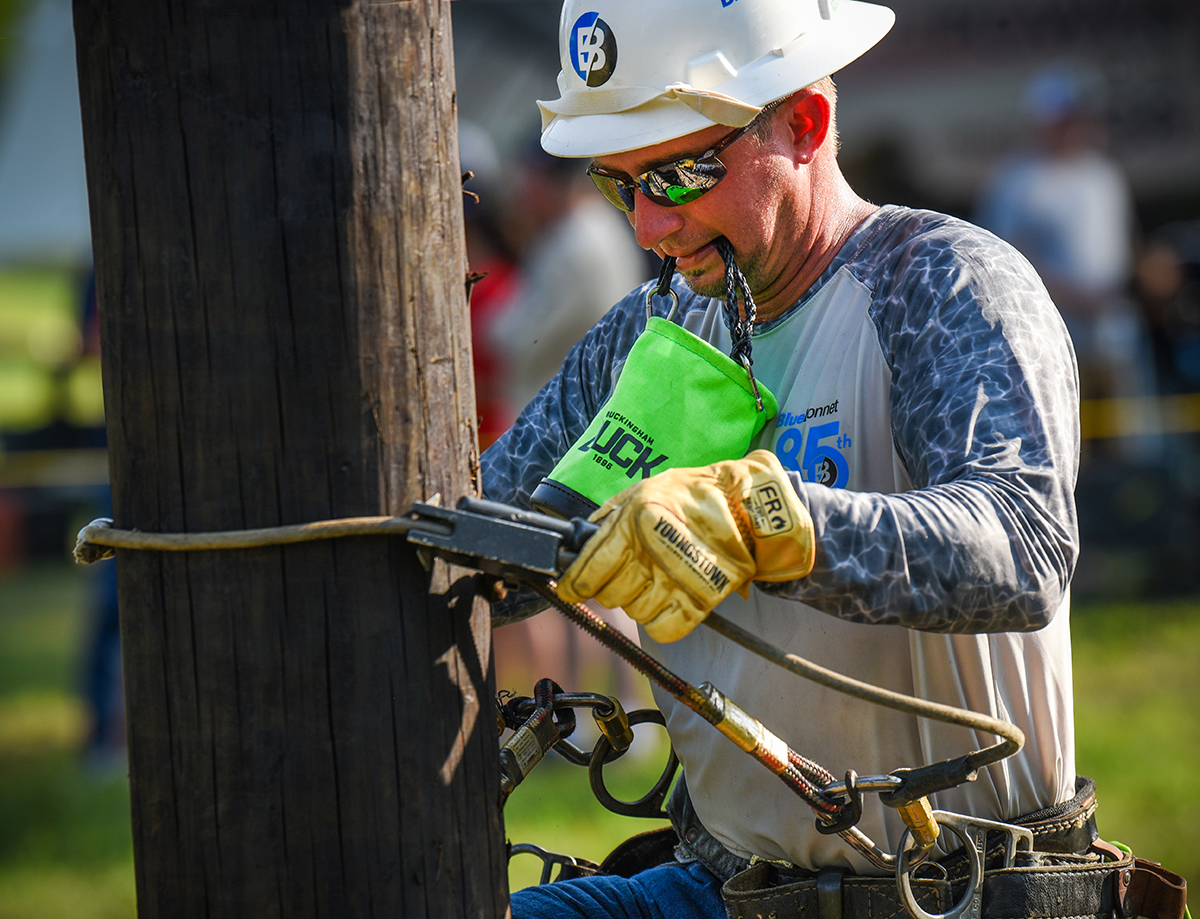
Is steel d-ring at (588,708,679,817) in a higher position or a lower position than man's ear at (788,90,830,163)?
lower

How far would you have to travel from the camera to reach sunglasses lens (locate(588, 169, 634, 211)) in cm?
215

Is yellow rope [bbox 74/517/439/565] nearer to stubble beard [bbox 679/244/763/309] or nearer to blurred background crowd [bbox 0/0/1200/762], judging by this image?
stubble beard [bbox 679/244/763/309]

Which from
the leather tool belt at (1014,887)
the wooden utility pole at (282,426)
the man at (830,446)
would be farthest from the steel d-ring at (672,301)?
Result: the leather tool belt at (1014,887)

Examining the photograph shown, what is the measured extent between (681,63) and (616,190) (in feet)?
0.85

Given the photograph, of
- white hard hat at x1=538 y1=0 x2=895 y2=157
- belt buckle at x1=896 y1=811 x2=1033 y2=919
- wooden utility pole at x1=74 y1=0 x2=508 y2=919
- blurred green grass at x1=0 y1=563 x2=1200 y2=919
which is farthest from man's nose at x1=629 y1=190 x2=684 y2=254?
blurred green grass at x1=0 y1=563 x2=1200 y2=919

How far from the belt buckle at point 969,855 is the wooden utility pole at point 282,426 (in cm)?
62

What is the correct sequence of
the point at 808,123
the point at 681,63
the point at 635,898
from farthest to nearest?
the point at 635,898, the point at 808,123, the point at 681,63

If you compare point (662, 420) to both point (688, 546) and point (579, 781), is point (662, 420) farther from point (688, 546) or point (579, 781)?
point (579, 781)

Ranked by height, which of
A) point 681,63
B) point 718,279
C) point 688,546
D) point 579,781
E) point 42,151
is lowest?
point 579,781

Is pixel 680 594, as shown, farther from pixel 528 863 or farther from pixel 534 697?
pixel 528 863

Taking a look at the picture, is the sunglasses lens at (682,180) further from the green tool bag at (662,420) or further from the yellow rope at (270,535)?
the yellow rope at (270,535)

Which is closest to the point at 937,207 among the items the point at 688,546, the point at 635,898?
the point at 635,898

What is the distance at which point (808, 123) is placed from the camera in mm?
2111

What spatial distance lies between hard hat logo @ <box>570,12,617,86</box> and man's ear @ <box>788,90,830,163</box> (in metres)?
0.30
